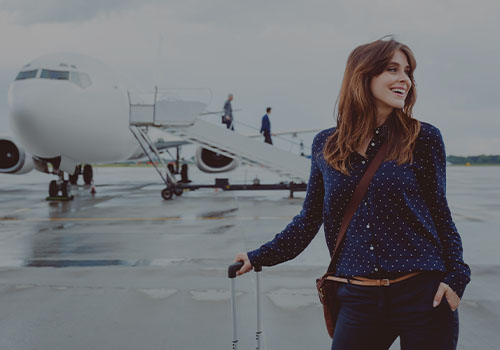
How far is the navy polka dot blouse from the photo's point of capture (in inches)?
57.1

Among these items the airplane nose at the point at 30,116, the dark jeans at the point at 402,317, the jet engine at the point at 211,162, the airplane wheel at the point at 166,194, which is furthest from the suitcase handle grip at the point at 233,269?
the jet engine at the point at 211,162

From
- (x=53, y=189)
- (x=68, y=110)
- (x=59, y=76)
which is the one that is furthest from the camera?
(x=53, y=189)

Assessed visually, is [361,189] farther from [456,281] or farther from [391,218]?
[456,281]

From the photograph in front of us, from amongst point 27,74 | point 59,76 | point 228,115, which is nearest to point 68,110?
point 59,76

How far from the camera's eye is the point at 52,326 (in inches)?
129

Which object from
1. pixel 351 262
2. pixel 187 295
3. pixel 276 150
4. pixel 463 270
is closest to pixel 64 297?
pixel 187 295

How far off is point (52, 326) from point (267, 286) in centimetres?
184

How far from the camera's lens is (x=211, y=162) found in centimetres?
1479

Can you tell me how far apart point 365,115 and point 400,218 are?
372mm

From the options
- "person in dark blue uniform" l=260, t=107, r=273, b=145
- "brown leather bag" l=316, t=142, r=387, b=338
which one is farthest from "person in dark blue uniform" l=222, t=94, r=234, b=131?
"brown leather bag" l=316, t=142, r=387, b=338

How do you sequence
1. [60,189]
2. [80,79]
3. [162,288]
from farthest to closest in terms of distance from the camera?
[60,189] < [80,79] < [162,288]

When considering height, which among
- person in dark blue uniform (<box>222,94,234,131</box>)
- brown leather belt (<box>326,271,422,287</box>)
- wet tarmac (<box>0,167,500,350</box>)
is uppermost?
person in dark blue uniform (<box>222,94,234,131</box>)

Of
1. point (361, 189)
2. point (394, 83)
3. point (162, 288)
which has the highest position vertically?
point (394, 83)

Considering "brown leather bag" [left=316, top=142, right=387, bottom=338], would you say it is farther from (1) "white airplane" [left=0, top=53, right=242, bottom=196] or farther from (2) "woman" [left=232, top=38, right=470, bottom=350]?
(1) "white airplane" [left=0, top=53, right=242, bottom=196]
